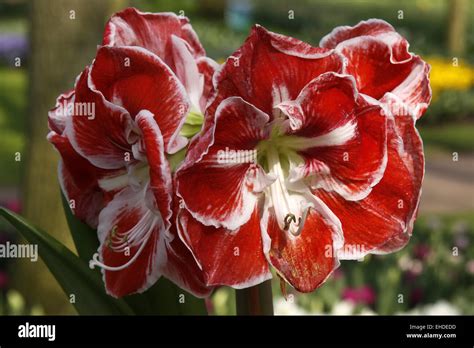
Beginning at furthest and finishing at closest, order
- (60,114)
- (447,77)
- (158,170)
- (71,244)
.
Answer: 1. (447,77)
2. (71,244)
3. (60,114)
4. (158,170)

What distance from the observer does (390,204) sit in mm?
706

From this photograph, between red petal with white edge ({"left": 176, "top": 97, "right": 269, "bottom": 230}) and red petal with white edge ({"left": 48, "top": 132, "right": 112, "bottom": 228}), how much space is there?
12 centimetres

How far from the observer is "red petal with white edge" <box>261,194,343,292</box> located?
0.69m

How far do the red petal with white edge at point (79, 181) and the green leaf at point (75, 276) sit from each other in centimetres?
4

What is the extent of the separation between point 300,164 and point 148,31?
0.18m

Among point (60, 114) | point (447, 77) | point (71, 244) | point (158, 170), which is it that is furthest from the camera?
point (447, 77)

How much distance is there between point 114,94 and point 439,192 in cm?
460

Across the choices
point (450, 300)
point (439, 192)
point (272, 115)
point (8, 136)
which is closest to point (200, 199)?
point (272, 115)

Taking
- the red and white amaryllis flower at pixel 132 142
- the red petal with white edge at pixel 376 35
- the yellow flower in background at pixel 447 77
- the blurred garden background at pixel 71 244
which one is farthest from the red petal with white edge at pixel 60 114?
the yellow flower in background at pixel 447 77

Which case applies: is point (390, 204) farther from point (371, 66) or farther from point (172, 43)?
point (172, 43)

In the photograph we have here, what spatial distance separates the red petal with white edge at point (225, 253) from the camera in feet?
2.18

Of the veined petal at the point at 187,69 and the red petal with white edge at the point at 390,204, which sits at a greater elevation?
the veined petal at the point at 187,69

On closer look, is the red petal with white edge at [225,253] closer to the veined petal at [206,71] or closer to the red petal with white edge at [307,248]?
the red petal with white edge at [307,248]

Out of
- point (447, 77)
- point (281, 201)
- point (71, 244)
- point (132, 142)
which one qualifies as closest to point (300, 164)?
point (281, 201)
